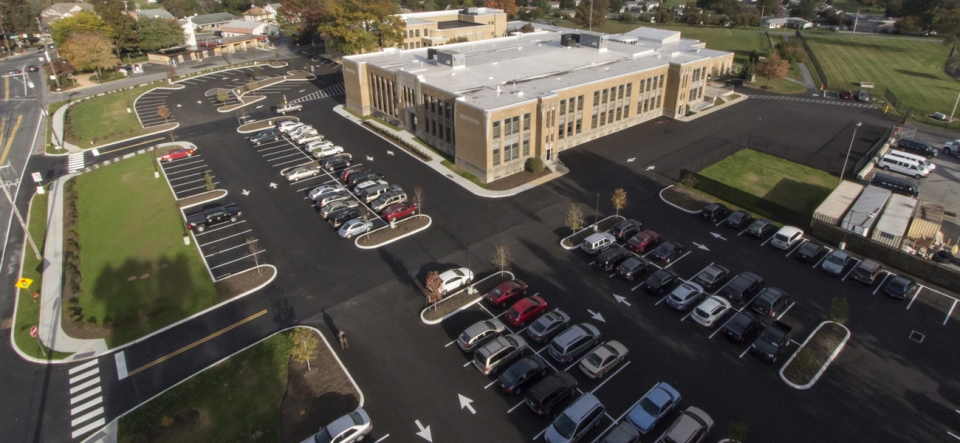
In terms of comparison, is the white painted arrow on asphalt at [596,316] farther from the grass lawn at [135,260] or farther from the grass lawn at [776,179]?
the grass lawn at [135,260]

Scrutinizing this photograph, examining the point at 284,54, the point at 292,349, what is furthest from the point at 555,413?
the point at 284,54

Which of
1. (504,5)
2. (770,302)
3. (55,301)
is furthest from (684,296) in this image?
(504,5)

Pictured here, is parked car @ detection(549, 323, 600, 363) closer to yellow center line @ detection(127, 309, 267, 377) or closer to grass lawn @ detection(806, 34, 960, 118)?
yellow center line @ detection(127, 309, 267, 377)

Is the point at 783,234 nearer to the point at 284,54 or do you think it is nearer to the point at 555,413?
the point at 555,413

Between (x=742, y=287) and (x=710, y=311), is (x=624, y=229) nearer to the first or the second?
(x=742, y=287)

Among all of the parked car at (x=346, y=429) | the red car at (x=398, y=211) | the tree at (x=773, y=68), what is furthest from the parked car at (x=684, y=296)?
the tree at (x=773, y=68)

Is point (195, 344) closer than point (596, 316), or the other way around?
point (195, 344)
